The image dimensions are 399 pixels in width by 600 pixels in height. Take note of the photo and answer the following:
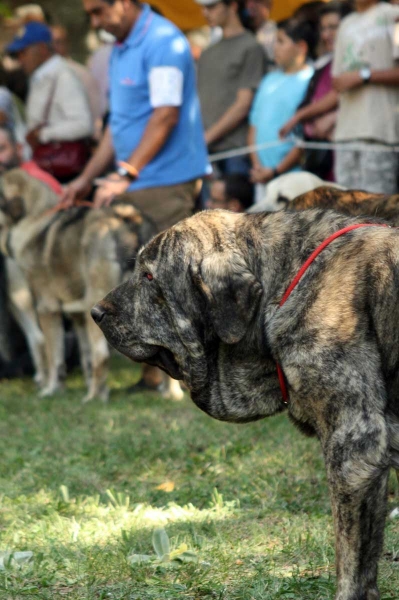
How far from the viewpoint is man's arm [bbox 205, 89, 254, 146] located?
9188mm

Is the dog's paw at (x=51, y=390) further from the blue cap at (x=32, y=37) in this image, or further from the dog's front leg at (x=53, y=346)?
the blue cap at (x=32, y=37)

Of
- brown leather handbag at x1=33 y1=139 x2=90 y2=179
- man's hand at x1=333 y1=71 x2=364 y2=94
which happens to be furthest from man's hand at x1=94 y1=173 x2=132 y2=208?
brown leather handbag at x1=33 y1=139 x2=90 y2=179

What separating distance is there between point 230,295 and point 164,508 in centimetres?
189

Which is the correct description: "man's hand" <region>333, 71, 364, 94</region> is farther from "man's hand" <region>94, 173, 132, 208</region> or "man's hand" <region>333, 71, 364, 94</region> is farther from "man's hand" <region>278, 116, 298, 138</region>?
"man's hand" <region>94, 173, 132, 208</region>

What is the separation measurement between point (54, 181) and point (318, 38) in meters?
2.83

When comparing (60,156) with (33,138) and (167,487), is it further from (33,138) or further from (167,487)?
(167,487)

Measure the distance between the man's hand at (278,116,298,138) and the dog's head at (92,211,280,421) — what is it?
16.2 ft

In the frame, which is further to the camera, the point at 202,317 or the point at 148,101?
the point at 148,101

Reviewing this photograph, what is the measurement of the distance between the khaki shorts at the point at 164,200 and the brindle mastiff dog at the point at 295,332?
405cm

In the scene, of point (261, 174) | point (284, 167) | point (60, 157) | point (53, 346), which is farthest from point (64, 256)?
point (284, 167)

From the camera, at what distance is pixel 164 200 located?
7824 mm

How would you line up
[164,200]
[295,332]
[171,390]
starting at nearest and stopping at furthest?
[295,332] < [164,200] < [171,390]

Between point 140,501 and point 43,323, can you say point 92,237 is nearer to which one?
point 43,323

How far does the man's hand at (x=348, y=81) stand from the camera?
24.3ft
